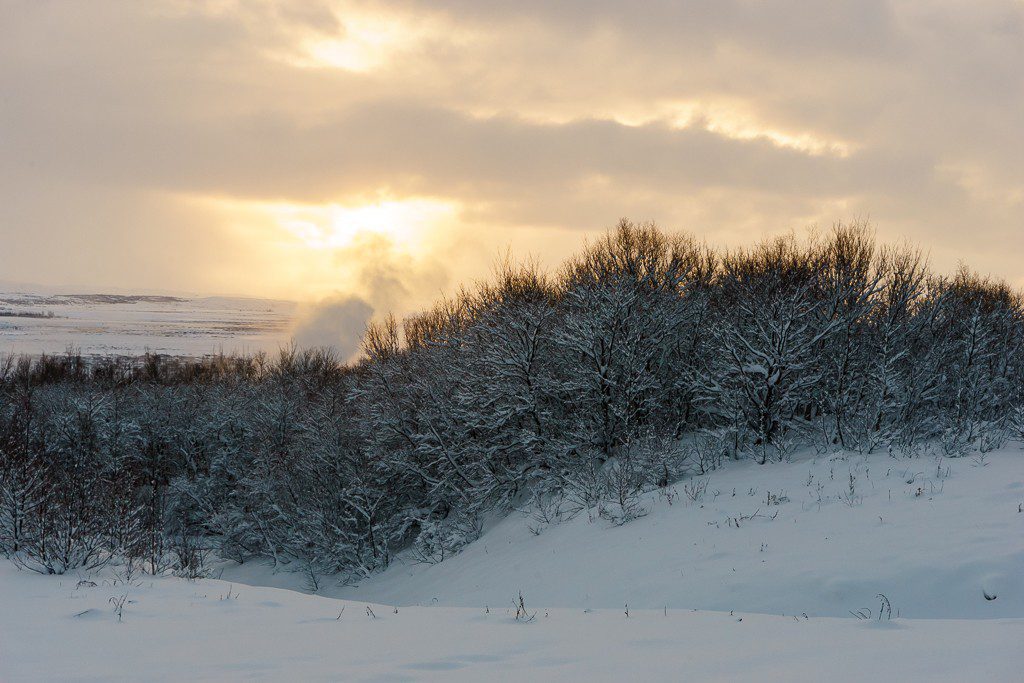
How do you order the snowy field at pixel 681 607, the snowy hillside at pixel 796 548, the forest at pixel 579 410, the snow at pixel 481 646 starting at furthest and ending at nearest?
the forest at pixel 579 410, the snowy hillside at pixel 796 548, the snowy field at pixel 681 607, the snow at pixel 481 646

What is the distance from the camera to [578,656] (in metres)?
6.53

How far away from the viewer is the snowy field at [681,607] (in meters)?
6.13

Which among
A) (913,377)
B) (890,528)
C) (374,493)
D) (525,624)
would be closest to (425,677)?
(525,624)

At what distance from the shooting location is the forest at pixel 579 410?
19.5m

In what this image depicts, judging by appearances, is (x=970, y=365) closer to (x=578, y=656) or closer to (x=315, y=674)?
(x=578, y=656)

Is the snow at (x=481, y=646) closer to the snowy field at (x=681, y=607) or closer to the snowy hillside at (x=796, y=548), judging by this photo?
the snowy field at (x=681, y=607)

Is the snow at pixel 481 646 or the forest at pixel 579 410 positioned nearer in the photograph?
the snow at pixel 481 646

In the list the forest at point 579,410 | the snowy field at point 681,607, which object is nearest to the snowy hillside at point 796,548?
the snowy field at point 681,607

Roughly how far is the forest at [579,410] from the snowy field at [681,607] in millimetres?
2616

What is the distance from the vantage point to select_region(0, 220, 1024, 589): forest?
767 inches

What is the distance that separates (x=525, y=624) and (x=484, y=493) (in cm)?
1711

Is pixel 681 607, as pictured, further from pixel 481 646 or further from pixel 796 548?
pixel 481 646

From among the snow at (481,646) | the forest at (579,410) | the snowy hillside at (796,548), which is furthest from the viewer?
the forest at (579,410)

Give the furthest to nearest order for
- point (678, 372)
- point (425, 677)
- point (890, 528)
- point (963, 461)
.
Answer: point (678, 372)
point (963, 461)
point (890, 528)
point (425, 677)
